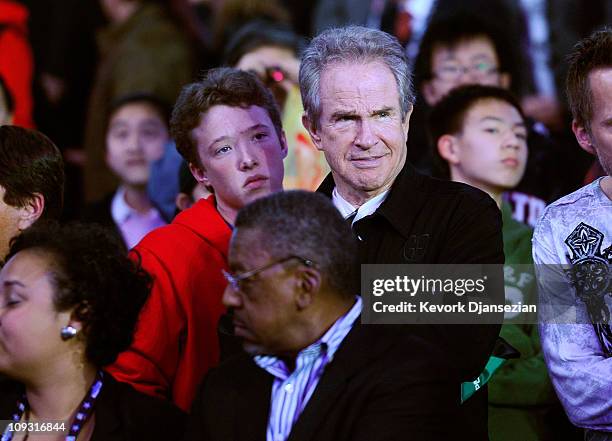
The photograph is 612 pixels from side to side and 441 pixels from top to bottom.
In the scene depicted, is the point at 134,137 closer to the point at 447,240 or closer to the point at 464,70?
the point at 464,70

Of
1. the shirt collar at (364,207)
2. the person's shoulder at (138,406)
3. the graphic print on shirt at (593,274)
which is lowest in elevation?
the person's shoulder at (138,406)

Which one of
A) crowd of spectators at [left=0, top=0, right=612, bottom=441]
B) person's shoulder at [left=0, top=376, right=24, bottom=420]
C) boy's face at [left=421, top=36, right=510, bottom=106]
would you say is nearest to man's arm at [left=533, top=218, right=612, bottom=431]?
crowd of spectators at [left=0, top=0, right=612, bottom=441]

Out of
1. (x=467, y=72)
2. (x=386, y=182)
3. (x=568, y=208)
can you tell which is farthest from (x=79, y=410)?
(x=467, y=72)

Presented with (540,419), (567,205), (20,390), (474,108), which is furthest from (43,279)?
(474,108)

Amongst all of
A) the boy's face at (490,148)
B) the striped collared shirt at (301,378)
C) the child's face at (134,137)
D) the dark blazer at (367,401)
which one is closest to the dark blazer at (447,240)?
the dark blazer at (367,401)

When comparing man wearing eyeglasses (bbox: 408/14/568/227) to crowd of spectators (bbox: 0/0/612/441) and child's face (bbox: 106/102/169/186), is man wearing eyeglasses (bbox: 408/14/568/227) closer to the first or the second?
crowd of spectators (bbox: 0/0/612/441)

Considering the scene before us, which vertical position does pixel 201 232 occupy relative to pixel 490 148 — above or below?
below

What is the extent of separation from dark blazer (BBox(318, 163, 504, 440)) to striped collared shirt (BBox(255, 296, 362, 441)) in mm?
293

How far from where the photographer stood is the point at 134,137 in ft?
18.6

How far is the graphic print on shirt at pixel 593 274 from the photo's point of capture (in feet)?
10.3

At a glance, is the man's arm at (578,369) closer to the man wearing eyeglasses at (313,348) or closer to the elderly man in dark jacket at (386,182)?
the elderly man in dark jacket at (386,182)

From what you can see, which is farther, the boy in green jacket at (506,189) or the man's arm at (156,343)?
the boy in green jacket at (506,189)

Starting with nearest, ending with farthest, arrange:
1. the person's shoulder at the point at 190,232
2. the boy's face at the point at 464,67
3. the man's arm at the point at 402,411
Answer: the man's arm at the point at 402,411
the person's shoulder at the point at 190,232
the boy's face at the point at 464,67

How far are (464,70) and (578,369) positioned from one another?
2.25 metres
